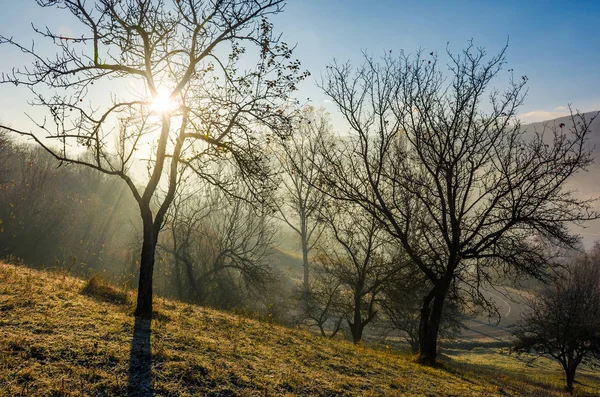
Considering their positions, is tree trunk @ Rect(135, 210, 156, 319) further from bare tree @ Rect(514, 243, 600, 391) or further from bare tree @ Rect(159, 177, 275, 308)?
bare tree @ Rect(514, 243, 600, 391)

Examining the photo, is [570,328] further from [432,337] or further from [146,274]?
[146,274]

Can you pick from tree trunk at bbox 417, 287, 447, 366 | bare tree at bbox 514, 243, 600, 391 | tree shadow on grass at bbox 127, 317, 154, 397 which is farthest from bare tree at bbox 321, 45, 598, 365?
bare tree at bbox 514, 243, 600, 391

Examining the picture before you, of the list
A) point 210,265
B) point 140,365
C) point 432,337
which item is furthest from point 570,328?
point 140,365

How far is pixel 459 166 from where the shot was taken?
38.0ft

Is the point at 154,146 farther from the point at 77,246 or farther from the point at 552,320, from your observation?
the point at 77,246

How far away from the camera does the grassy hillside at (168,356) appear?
183 inches

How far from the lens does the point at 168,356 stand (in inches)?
227

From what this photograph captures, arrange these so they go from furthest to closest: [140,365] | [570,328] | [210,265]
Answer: [210,265]
[570,328]
[140,365]

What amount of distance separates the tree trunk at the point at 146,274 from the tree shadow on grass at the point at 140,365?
4.33 ft

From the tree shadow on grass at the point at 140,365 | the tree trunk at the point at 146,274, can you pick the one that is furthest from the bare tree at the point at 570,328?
the tree shadow on grass at the point at 140,365

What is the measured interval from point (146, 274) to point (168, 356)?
3283 millimetres

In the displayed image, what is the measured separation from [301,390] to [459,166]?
8.61 meters

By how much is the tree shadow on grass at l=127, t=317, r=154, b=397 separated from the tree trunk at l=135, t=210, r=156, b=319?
132 centimetres

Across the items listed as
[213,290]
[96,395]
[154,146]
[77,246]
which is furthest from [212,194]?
[96,395]
